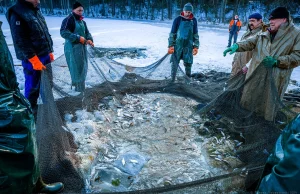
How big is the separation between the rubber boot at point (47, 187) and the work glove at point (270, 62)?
288cm

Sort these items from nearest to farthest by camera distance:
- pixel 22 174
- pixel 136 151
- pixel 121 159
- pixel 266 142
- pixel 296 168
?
pixel 296 168, pixel 22 174, pixel 266 142, pixel 121 159, pixel 136 151

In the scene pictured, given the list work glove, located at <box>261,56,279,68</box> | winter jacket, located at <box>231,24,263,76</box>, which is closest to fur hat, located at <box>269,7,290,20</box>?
work glove, located at <box>261,56,279,68</box>

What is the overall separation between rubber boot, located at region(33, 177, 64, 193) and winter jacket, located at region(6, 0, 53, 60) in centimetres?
175

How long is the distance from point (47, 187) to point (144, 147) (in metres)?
1.37

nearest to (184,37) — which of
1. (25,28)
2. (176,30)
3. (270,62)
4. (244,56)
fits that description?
(176,30)

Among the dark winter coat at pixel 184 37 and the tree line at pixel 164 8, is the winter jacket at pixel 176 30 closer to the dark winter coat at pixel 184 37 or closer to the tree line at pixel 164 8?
the dark winter coat at pixel 184 37

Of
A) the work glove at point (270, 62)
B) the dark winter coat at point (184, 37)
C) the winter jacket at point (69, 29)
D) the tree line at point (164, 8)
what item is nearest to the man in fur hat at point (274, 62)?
the work glove at point (270, 62)

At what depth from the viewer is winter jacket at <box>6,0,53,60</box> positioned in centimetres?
287

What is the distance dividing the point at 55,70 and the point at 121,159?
64.0 inches

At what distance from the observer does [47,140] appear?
2.29 metres

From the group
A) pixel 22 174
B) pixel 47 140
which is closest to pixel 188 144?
pixel 47 140

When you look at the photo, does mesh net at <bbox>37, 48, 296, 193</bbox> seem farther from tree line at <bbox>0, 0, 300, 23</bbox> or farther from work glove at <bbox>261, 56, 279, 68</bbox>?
tree line at <bbox>0, 0, 300, 23</bbox>

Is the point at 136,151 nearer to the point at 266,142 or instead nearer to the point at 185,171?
the point at 185,171

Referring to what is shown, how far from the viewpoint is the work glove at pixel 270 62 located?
9.59 ft
